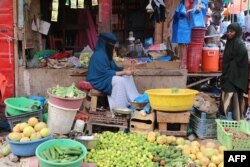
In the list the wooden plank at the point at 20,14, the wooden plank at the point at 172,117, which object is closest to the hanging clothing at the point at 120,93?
the wooden plank at the point at 172,117

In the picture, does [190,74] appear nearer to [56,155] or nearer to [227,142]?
[227,142]

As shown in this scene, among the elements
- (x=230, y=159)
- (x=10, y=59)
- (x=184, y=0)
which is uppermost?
(x=184, y=0)

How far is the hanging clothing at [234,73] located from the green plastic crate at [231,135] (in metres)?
0.93

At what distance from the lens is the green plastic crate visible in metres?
4.91

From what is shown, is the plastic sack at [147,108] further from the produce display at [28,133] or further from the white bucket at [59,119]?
the produce display at [28,133]

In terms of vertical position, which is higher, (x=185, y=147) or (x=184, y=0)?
(x=184, y=0)

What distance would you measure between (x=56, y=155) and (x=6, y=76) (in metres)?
2.92

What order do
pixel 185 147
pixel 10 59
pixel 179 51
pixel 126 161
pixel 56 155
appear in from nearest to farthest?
pixel 56 155, pixel 126 161, pixel 185 147, pixel 10 59, pixel 179 51

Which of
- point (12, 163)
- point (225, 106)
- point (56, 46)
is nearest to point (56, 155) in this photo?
point (12, 163)

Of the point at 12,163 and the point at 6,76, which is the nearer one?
the point at 12,163

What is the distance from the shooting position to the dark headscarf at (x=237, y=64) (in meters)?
6.22

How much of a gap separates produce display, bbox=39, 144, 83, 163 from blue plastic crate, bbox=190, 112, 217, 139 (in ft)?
7.74

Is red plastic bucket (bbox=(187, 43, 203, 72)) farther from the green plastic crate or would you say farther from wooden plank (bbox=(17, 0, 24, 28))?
wooden plank (bbox=(17, 0, 24, 28))

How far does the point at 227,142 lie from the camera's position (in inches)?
201
